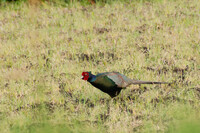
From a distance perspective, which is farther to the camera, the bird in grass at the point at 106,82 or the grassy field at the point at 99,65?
the bird in grass at the point at 106,82

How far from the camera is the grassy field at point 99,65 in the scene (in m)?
3.46

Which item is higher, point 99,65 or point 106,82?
point 99,65

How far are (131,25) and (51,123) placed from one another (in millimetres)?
4150

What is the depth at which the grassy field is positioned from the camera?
3.46 meters

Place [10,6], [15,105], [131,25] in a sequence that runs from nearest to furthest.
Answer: [15,105] < [131,25] < [10,6]

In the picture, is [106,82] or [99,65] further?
[99,65]

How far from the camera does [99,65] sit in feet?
17.5

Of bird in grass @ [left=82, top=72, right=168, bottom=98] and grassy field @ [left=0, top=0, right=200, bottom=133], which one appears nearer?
grassy field @ [left=0, top=0, right=200, bottom=133]

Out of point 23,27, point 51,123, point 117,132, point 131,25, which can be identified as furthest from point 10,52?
point 117,132

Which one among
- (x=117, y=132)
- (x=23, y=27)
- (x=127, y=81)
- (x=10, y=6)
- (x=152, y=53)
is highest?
(x=10, y=6)

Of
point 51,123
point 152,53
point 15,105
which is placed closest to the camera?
point 51,123

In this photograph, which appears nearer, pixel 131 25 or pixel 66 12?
pixel 131 25

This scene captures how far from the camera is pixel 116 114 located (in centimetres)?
360

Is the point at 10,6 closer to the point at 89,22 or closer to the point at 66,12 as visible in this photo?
the point at 66,12
